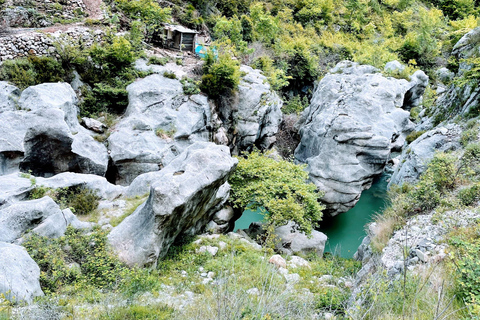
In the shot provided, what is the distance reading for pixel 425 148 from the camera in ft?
34.7

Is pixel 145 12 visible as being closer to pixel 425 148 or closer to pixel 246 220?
pixel 246 220

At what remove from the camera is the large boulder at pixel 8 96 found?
10961 millimetres

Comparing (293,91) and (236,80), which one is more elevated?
(236,80)

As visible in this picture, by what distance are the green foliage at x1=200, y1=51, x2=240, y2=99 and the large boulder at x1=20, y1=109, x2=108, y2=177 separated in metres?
6.50

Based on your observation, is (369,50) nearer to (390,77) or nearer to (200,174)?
(390,77)

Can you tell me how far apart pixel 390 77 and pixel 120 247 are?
17697 mm

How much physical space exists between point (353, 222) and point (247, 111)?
9.22m

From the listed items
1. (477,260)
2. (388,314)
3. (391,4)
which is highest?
(391,4)

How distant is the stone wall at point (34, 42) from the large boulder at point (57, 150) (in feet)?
14.1

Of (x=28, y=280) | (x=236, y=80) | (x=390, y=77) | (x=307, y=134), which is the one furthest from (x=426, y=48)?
(x=28, y=280)

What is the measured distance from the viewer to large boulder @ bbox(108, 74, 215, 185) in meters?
13.0

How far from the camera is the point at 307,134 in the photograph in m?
18.4

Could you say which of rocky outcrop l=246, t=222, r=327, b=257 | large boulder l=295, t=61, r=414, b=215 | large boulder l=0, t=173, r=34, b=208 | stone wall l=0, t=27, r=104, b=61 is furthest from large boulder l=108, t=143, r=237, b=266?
stone wall l=0, t=27, r=104, b=61

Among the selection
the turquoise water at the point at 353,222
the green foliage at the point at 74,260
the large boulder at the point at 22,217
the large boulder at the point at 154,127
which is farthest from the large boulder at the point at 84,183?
the turquoise water at the point at 353,222
